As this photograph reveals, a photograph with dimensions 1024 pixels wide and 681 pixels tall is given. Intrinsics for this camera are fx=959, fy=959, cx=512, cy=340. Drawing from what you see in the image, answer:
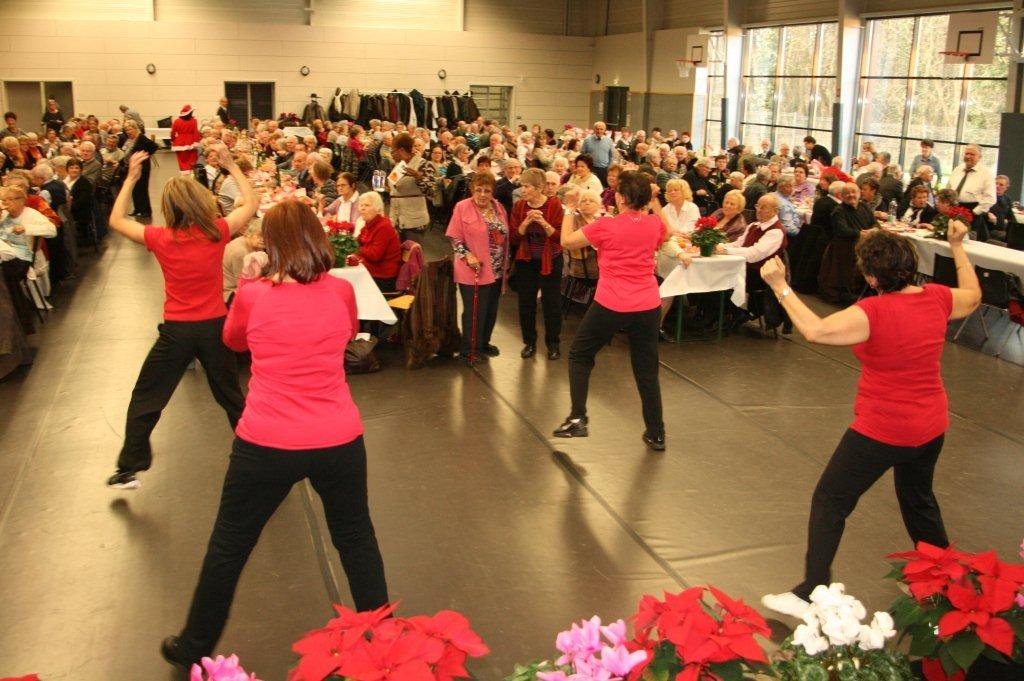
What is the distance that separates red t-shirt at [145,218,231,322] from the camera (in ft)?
13.6

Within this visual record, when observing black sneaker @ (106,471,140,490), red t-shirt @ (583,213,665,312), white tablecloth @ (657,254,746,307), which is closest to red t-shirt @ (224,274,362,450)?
black sneaker @ (106,471,140,490)

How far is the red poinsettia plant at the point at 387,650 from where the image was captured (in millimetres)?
1657

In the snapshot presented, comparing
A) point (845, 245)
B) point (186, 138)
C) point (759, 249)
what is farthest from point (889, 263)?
point (186, 138)

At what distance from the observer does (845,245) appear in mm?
9102

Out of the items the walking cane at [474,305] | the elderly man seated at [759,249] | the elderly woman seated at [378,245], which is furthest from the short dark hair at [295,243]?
the elderly man seated at [759,249]

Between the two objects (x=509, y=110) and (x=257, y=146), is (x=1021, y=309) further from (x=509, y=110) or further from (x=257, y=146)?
(x=509, y=110)

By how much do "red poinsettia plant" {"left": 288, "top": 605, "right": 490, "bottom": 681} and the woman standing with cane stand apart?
4842 mm

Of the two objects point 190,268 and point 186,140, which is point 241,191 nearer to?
point 190,268

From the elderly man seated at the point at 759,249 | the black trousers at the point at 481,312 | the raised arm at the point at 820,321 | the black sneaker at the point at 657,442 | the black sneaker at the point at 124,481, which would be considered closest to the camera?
the raised arm at the point at 820,321

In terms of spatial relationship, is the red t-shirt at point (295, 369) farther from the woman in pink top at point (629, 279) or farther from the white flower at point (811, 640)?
the woman in pink top at point (629, 279)

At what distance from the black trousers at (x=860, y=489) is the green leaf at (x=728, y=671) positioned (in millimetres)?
1687

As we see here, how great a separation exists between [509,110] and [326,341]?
25270 mm

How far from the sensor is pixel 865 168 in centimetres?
1342

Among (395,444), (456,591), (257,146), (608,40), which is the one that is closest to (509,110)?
(608,40)
